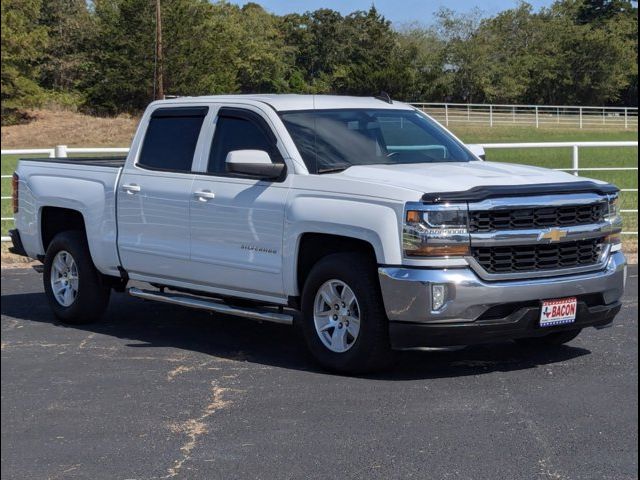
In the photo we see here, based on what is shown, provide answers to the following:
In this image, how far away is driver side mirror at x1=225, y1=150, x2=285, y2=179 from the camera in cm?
770

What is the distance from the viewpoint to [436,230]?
6.88m

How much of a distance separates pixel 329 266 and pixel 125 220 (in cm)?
223

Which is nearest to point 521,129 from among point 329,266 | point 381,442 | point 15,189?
point 15,189

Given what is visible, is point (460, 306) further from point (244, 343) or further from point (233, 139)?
point (233, 139)

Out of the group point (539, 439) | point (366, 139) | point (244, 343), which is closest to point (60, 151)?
point (244, 343)

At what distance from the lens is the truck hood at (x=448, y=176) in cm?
717

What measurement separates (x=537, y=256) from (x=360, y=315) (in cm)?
119

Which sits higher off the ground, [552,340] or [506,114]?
[506,114]

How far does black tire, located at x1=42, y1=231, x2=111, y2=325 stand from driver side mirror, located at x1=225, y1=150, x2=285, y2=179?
6.93ft

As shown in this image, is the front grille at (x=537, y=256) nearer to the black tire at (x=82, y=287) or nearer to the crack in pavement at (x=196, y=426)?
the crack in pavement at (x=196, y=426)

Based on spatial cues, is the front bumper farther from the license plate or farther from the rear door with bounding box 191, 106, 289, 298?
the rear door with bounding box 191, 106, 289, 298

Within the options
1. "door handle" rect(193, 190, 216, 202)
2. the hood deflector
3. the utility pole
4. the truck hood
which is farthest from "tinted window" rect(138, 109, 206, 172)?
the hood deflector

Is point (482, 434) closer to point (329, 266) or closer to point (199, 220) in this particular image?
point (329, 266)

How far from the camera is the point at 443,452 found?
5625 mm
